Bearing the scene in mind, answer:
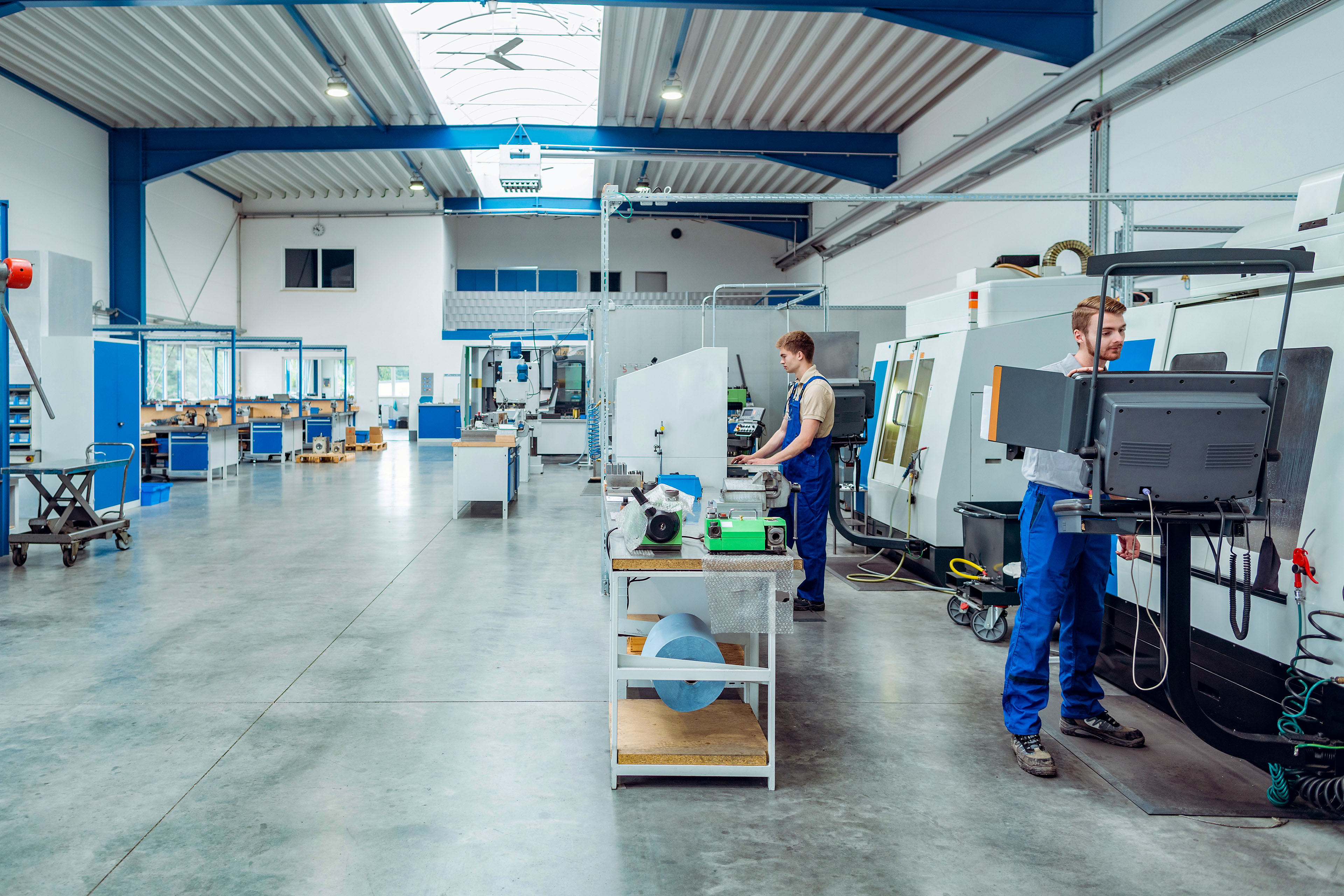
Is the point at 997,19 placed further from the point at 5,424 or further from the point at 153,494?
the point at 153,494

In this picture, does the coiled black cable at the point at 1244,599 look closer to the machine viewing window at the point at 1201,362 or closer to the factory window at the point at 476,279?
the machine viewing window at the point at 1201,362

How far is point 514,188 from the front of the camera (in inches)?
364

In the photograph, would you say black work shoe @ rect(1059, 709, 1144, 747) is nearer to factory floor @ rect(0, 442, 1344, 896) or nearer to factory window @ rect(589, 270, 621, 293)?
factory floor @ rect(0, 442, 1344, 896)

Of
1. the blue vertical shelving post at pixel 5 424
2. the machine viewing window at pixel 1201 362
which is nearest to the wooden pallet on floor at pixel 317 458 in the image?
the blue vertical shelving post at pixel 5 424

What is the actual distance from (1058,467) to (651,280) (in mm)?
18145

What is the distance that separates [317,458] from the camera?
1320 cm

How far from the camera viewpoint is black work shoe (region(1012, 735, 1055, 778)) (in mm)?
2547

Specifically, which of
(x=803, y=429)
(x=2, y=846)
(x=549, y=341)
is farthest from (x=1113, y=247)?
(x=549, y=341)

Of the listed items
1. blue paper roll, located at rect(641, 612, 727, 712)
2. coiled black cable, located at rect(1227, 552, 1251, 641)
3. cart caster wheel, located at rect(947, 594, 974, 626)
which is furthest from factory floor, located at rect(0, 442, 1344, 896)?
coiled black cable, located at rect(1227, 552, 1251, 641)

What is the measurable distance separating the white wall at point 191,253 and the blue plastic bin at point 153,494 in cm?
550

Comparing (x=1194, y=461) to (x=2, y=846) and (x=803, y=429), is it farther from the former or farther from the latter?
(x=2, y=846)

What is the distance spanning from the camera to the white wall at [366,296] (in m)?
18.1

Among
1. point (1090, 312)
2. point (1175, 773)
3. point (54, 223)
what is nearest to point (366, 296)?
point (54, 223)

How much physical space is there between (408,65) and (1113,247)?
850 centimetres
